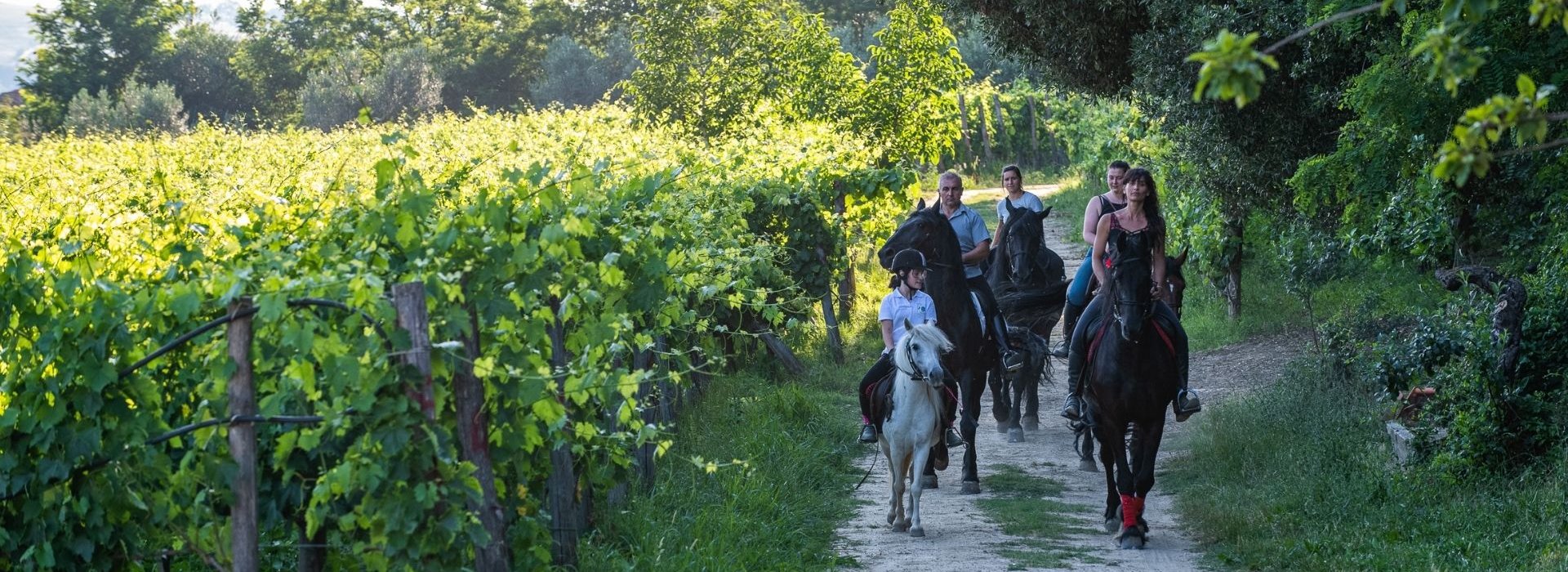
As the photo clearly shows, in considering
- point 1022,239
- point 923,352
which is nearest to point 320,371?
point 923,352

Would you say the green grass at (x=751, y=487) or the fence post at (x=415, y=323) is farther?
the green grass at (x=751, y=487)

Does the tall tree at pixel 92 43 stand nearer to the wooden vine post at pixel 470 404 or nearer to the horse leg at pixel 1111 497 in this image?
the horse leg at pixel 1111 497

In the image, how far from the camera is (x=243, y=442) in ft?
15.4

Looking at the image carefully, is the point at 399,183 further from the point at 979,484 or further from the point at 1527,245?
the point at 1527,245

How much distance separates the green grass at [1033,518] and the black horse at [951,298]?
36cm

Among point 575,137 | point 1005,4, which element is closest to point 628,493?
point 575,137

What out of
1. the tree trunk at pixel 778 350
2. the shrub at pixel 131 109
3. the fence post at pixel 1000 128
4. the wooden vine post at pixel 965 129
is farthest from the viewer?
the shrub at pixel 131 109

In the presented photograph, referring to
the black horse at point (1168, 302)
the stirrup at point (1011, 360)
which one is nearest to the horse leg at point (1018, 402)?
the black horse at point (1168, 302)

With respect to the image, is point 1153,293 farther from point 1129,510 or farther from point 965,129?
point 965,129

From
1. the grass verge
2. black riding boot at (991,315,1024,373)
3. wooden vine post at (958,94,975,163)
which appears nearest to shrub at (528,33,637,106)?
wooden vine post at (958,94,975,163)

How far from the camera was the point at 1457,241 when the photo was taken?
10609 mm

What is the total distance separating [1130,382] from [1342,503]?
1.48 meters

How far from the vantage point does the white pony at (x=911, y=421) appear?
8.99 meters

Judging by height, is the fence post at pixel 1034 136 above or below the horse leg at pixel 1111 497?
above
